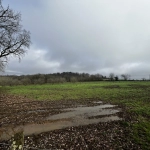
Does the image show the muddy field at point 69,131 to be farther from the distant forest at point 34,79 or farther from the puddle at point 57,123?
the distant forest at point 34,79

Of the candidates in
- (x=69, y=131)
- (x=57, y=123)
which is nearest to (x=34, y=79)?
(x=57, y=123)

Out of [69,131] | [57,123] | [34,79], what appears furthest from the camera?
[34,79]

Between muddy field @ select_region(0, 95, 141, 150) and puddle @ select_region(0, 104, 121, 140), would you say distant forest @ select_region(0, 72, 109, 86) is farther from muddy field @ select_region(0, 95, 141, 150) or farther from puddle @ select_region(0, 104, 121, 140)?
puddle @ select_region(0, 104, 121, 140)

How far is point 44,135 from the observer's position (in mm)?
9562

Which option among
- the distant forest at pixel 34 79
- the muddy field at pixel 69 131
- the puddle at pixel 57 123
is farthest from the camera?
the distant forest at pixel 34 79

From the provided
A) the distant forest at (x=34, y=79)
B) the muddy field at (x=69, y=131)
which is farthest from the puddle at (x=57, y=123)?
the distant forest at (x=34, y=79)

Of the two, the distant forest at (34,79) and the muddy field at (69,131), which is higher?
the distant forest at (34,79)

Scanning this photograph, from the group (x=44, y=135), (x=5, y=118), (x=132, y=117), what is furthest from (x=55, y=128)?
(x=132, y=117)

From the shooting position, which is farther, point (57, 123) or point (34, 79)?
point (34, 79)

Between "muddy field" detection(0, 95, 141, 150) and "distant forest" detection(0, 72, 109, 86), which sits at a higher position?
"distant forest" detection(0, 72, 109, 86)

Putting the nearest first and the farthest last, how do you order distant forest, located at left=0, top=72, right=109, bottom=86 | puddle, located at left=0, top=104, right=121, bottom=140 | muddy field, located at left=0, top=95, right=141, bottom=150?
muddy field, located at left=0, top=95, right=141, bottom=150 → puddle, located at left=0, top=104, right=121, bottom=140 → distant forest, located at left=0, top=72, right=109, bottom=86

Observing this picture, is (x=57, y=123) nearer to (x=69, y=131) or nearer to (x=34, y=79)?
(x=69, y=131)

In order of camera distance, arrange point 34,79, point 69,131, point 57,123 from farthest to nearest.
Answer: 1. point 34,79
2. point 57,123
3. point 69,131

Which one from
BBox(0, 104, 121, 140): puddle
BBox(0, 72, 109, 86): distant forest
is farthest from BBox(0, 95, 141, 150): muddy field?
BBox(0, 72, 109, 86): distant forest
